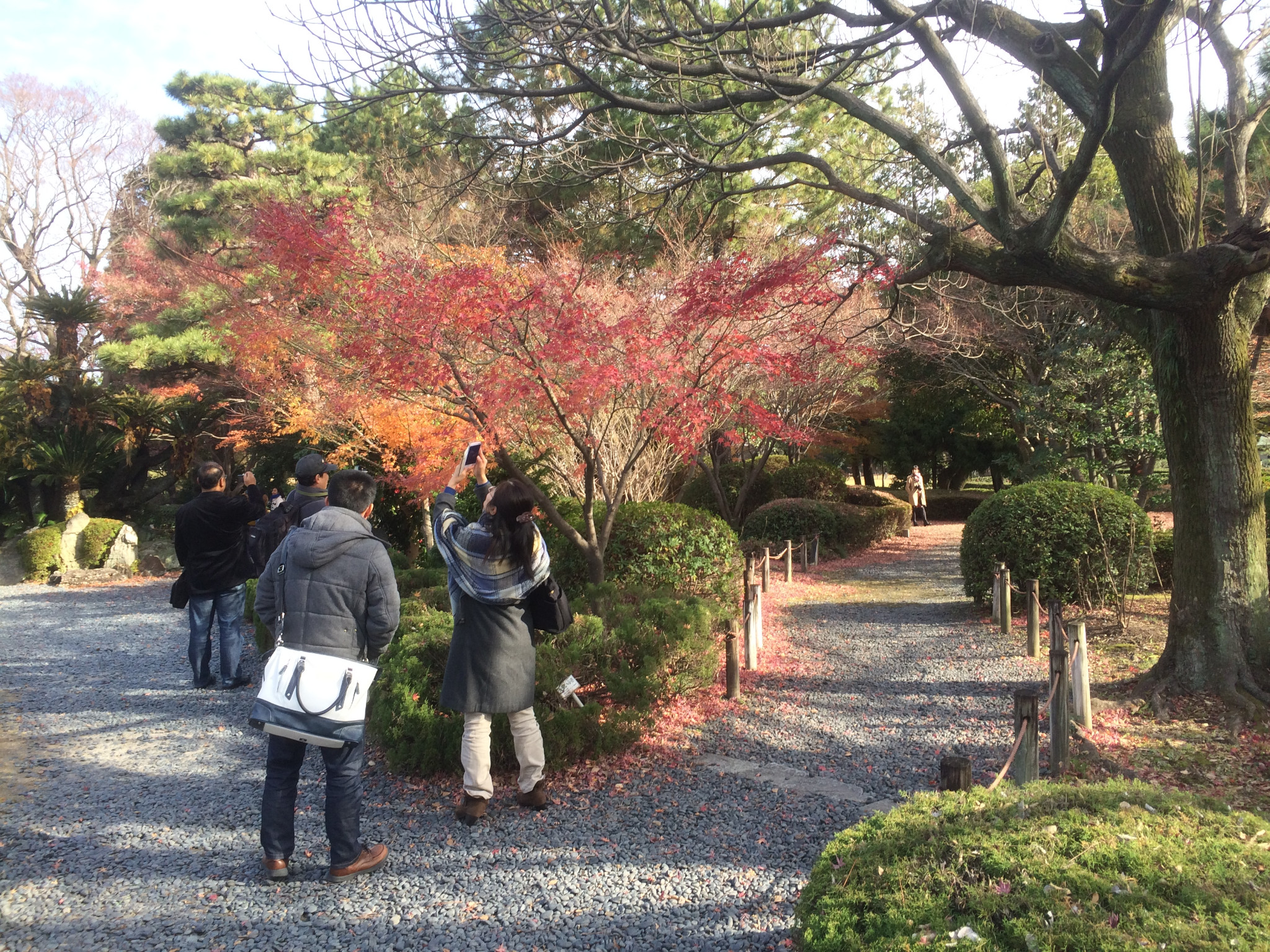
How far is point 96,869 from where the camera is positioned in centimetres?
333

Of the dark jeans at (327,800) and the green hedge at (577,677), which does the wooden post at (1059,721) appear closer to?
the green hedge at (577,677)

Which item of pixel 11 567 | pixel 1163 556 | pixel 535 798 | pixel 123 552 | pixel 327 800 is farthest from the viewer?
pixel 123 552

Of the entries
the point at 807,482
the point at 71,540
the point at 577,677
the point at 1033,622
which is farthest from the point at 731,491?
the point at 577,677

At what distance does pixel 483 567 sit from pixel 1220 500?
4.93m

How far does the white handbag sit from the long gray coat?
603mm

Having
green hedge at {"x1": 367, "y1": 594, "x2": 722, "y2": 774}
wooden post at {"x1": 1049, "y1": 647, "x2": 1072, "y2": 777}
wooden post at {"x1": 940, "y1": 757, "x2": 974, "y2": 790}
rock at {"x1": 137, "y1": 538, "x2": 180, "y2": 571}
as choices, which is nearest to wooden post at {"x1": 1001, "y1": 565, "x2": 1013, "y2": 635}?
green hedge at {"x1": 367, "y1": 594, "x2": 722, "y2": 774}

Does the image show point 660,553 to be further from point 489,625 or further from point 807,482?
point 807,482

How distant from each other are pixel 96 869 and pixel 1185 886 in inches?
157

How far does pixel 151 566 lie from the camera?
1396 cm

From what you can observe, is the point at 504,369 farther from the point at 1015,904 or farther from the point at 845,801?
the point at 1015,904

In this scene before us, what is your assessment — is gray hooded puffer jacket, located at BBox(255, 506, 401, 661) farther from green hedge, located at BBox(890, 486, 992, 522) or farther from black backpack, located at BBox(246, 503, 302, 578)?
green hedge, located at BBox(890, 486, 992, 522)

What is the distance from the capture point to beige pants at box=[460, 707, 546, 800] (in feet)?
12.2

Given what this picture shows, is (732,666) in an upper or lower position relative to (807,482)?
lower

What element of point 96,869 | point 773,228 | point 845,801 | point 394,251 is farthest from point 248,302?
point 845,801
